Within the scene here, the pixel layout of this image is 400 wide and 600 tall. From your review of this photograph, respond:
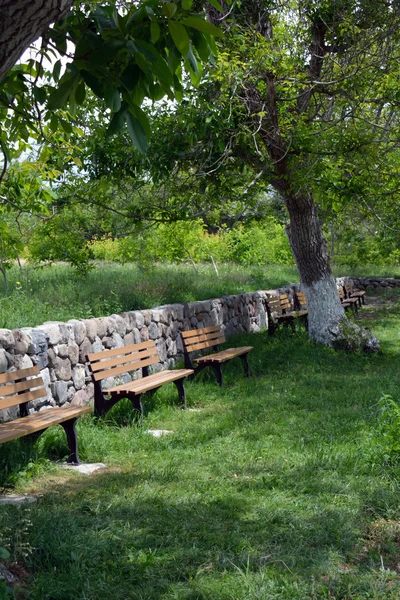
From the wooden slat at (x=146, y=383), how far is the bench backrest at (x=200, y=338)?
1171mm

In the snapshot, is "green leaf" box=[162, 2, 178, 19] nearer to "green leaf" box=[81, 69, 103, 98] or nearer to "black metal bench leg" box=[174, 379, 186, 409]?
"green leaf" box=[81, 69, 103, 98]

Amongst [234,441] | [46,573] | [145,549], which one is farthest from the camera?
[234,441]

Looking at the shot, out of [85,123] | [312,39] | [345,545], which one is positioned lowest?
[345,545]

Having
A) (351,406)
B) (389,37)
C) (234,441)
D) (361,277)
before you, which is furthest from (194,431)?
(361,277)

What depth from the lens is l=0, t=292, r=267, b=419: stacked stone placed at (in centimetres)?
691

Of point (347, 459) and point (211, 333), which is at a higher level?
point (211, 333)

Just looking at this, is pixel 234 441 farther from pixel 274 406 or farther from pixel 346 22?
pixel 346 22

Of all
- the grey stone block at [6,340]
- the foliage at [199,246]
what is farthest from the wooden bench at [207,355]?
the foliage at [199,246]

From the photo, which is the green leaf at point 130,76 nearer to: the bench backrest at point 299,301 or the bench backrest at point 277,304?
the bench backrest at point 277,304

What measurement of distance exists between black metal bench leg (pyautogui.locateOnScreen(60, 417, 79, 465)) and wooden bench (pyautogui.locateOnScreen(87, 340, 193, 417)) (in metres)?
1.08

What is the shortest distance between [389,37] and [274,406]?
6053 mm

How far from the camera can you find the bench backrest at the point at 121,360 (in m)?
7.04

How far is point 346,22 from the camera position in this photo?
1030cm

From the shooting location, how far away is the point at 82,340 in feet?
26.1
